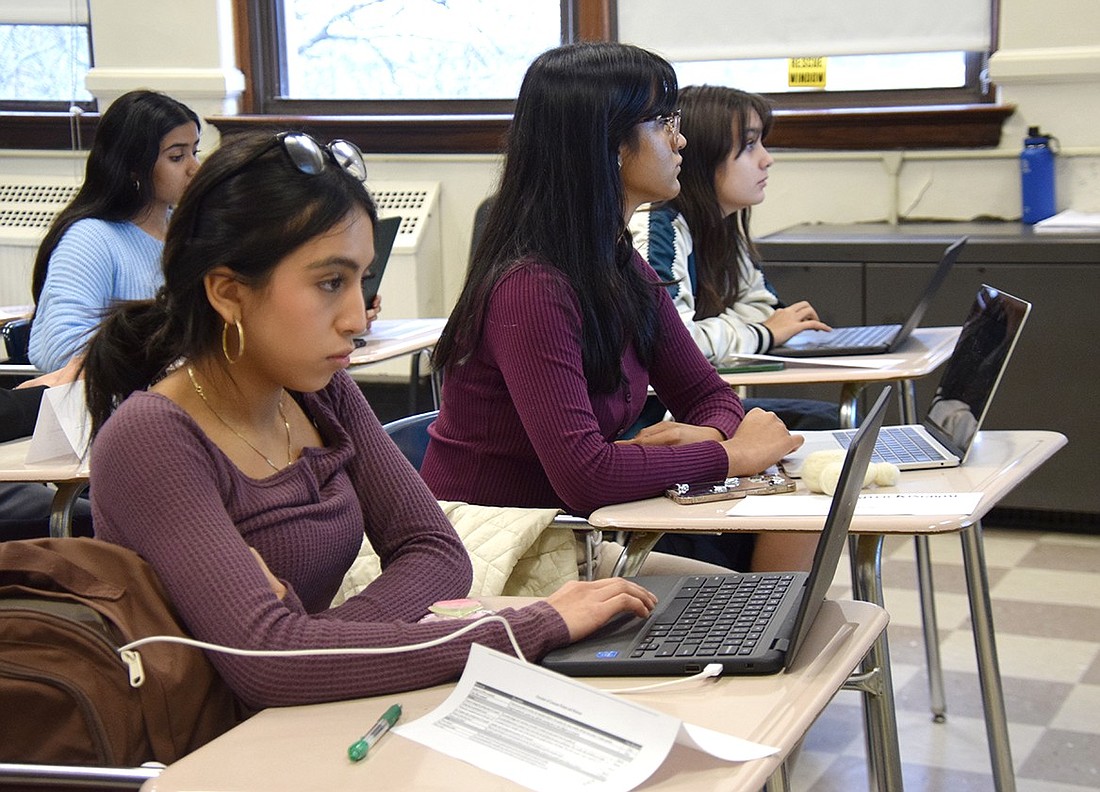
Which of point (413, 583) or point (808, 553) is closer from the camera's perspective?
point (413, 583)

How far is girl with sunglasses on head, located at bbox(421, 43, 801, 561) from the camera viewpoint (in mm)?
1986

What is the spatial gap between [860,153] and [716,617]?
11.1ft

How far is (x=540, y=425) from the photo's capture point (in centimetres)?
198

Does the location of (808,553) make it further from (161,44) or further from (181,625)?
(161,44)

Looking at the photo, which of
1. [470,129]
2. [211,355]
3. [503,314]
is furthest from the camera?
[470,129]

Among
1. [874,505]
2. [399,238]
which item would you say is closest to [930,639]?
[874,505]

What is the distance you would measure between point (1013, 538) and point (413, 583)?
9.11 feet

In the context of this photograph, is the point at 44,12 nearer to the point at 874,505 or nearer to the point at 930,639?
the point at 930,639

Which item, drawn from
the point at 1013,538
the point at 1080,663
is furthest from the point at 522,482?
the point at 1013,538

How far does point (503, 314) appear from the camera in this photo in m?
2.03

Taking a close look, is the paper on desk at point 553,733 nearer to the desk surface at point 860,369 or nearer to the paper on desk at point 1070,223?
the desk surface at point 860,369

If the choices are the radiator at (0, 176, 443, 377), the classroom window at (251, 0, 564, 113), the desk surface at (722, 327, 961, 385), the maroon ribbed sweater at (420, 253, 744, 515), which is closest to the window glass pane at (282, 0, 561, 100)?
the classroom window at (251, 0, 564, 113)

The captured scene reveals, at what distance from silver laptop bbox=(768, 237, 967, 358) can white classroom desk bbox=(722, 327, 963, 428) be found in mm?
19

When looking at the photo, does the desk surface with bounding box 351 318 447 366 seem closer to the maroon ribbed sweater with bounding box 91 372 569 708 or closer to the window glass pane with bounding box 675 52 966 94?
the window glass pane with bounding box 675 52 966 94
